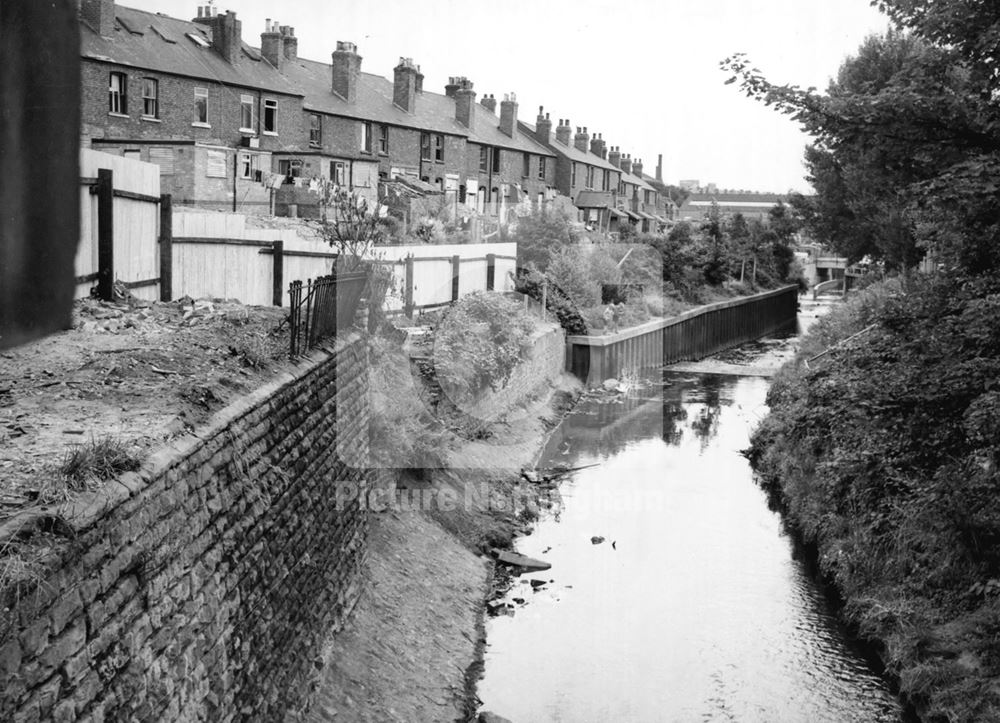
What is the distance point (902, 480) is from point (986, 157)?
497 cm

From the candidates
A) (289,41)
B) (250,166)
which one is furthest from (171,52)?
(289,41)

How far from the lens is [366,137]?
41.1m

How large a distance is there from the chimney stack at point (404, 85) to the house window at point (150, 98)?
15092 mm

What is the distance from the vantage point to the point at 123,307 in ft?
35.4

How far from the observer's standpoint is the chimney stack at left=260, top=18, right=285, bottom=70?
1480 inches

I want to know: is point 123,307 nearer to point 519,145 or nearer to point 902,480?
point 902,480

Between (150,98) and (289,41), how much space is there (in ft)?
30.9

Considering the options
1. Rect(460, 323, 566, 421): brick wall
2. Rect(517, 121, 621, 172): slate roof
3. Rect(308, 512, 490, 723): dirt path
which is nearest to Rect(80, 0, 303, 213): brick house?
Rect(460, 323, 566, 421): brick wall

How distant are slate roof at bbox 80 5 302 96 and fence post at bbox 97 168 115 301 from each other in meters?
20.4

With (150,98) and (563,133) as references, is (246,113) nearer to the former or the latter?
(150,98)

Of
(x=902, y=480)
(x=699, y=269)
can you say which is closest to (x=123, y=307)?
(x=902, y=480)

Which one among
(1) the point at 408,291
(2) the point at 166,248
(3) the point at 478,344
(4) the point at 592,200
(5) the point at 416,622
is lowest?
(5) the point at 416,622

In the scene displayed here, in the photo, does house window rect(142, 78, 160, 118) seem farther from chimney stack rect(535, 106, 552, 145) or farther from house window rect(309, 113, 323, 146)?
chimney stack rect(535, 106, 552, 145)

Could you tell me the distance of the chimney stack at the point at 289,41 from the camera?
38719mm
